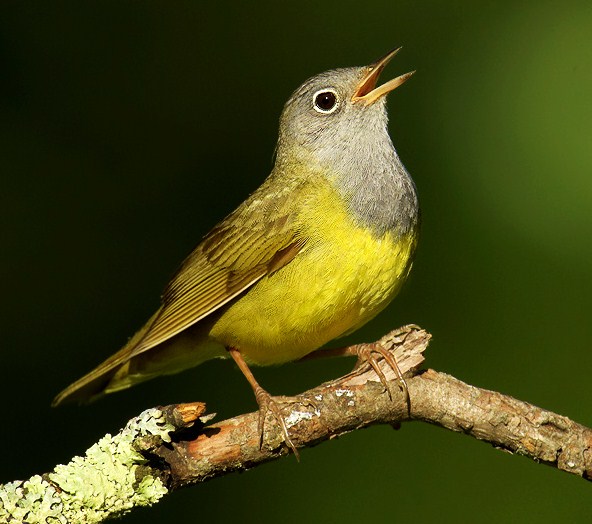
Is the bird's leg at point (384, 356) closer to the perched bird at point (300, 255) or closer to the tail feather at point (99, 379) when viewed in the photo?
the perched bird at point (300, 255)

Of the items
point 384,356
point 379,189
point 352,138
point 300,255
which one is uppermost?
point 352,138

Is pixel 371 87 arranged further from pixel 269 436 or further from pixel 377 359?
pixel 269 436

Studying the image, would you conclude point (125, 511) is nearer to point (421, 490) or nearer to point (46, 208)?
point (421, 490)

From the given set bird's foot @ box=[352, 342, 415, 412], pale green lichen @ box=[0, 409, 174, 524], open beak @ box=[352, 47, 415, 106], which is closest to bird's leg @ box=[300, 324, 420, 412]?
bird's foot @ box=[352, 342, 415, 412]

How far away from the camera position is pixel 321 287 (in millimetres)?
4609

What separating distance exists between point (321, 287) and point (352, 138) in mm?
1073

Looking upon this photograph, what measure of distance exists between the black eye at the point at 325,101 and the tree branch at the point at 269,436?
1.52 m

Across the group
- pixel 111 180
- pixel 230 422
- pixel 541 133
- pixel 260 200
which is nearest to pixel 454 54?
pixel 541 133

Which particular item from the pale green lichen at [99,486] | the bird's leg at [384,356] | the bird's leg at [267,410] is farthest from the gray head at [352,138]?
the pale green lichen at [99,486]

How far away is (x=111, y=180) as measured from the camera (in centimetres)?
606

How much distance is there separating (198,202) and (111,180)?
1.76ft

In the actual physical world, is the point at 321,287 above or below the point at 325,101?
below

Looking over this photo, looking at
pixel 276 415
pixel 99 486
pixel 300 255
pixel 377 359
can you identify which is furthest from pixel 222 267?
pixel 99 486

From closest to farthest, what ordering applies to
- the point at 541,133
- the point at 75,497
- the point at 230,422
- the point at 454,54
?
1. the point at 75,497
2. the point at 230,422
3. the point at 541,133
4. the point at 454,54
